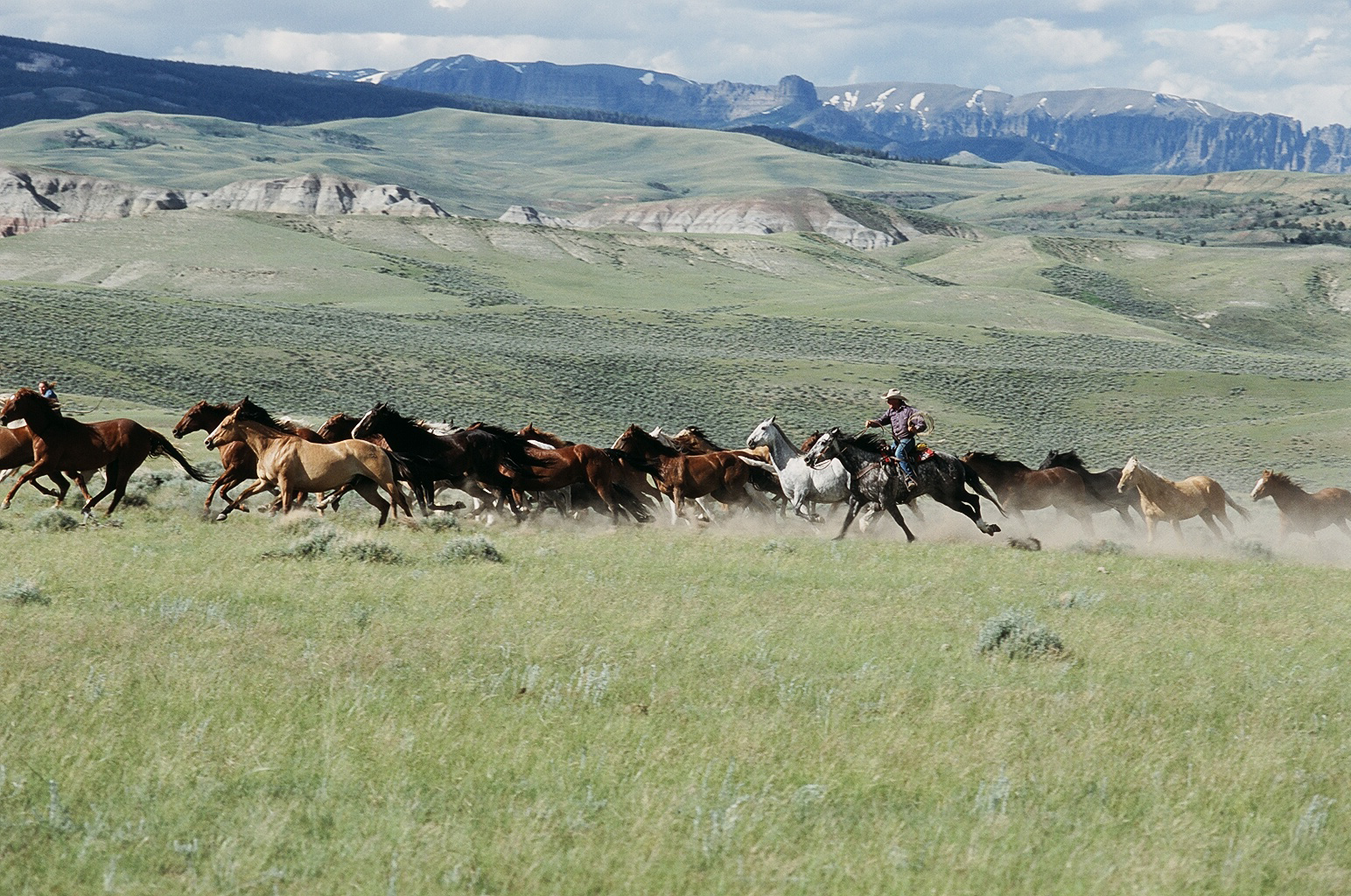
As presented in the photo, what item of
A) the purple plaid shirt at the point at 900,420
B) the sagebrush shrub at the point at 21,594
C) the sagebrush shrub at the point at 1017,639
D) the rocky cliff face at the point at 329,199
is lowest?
the rocky cliff face at the point at 329,199

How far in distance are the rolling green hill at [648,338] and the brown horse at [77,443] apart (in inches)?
1246

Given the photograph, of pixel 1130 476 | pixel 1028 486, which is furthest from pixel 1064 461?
pixel 1130 476

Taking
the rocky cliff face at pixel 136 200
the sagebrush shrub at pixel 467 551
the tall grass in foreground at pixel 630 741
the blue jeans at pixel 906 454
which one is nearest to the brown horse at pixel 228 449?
the sagebrush shrub at pixel 467 551

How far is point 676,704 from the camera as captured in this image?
8.26 meters

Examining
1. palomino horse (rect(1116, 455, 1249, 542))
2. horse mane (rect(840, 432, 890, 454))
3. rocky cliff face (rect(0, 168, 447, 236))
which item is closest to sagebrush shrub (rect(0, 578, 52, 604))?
horse mane (rect(840, 432, 890, 454))

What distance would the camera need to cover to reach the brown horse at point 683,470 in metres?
20.7

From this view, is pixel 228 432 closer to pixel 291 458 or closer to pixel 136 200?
pixel 291 458

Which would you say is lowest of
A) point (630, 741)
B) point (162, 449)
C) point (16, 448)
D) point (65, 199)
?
point (65, 199)

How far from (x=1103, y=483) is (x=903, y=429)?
20.4ft

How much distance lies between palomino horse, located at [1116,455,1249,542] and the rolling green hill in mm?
24883

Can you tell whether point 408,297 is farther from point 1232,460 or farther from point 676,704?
point 676,704

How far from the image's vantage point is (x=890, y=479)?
19.2 m

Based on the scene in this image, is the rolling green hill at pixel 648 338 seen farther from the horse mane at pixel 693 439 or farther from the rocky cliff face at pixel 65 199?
the rocky cliff face at pixel 65 199

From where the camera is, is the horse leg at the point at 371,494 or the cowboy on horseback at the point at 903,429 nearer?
the horse leg at the point at 371,494
